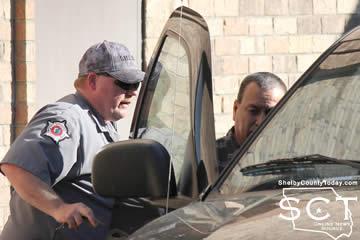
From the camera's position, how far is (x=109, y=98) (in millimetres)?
5402

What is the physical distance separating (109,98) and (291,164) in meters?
1.78

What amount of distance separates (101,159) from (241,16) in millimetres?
2777

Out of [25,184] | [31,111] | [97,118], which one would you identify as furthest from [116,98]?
[31,111]

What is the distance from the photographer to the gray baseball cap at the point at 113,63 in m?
5.36

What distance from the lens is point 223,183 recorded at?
12.9 ft

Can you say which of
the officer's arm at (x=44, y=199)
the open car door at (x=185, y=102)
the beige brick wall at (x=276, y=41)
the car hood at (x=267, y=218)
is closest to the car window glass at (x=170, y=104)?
the open car door at (x=185, y=102)

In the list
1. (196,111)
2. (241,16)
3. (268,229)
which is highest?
(241,16)

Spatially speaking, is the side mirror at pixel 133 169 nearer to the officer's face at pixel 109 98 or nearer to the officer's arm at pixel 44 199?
the officer's arm at pixel 44 199

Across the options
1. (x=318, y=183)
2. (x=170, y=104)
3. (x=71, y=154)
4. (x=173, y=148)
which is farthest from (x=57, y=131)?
(x=318, y=183)

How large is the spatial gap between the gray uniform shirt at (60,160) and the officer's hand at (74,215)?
0.71ft

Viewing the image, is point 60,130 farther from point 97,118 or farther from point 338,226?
point 338,226

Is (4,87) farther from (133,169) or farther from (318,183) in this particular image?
(318,183)

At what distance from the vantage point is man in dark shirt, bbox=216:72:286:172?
15.5ft

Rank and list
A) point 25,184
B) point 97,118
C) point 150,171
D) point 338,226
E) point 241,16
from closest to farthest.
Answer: point 338,226 < point 150,171 < point 25,184 < point 97,118 < point 241,16
